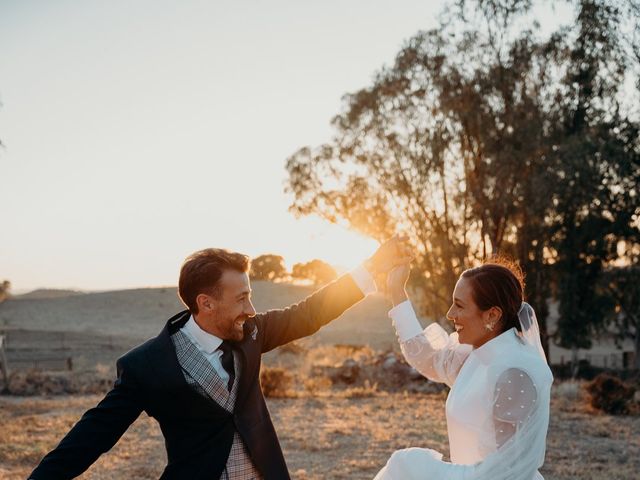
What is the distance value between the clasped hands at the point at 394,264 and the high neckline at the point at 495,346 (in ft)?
2.85

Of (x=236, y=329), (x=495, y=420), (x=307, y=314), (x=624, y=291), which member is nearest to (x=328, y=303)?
(x=307, y=314)

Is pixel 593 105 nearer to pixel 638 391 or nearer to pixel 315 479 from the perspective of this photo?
pixel 638 391

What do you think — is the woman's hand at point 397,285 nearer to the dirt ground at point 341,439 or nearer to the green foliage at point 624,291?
the dirt ground at point 341,439

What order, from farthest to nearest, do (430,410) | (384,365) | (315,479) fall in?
1. (384,365)
2. (430,410)
3. (315,479)

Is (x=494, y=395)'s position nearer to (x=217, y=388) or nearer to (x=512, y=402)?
(x=512, y=402)

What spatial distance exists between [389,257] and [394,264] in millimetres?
52

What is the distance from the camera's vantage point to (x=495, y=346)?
345cm

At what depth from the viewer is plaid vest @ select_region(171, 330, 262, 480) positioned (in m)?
3.41

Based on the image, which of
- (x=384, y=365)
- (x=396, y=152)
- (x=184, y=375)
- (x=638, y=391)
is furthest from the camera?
(x=396, y=152)

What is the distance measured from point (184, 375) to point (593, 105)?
2318 cm

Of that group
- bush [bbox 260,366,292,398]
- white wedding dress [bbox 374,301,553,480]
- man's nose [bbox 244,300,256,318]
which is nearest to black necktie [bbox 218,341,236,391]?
man's nose [bbox 244,300,256,318]

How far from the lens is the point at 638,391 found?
18656mm

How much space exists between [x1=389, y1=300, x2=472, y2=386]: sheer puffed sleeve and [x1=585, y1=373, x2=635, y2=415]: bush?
11137 mm

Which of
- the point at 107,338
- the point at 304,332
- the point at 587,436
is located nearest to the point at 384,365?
the point at 587,436
